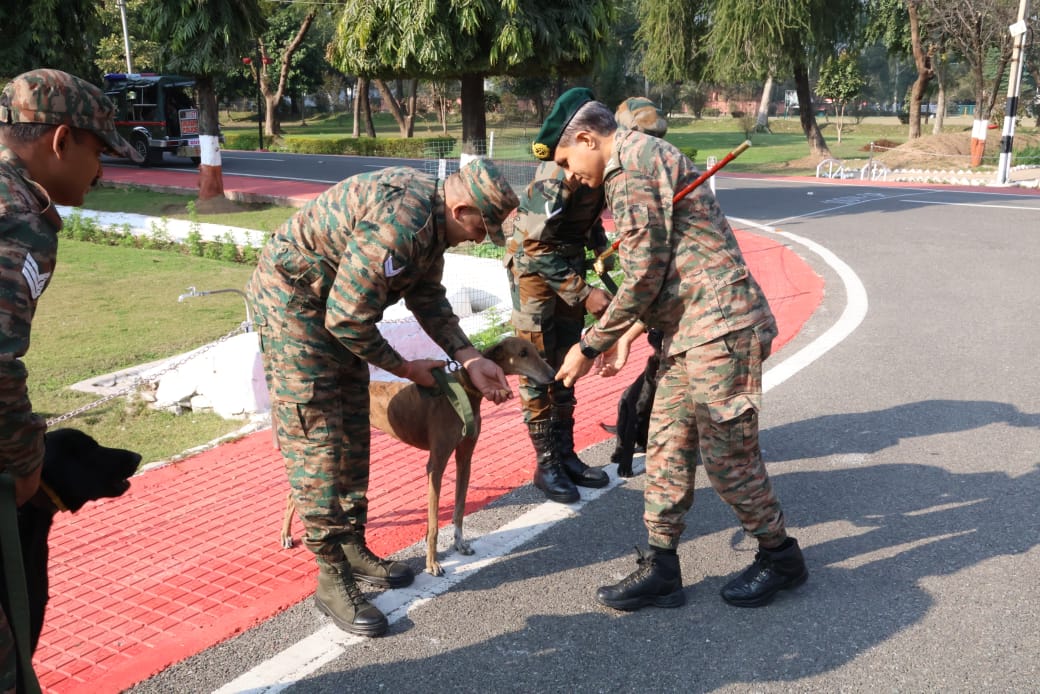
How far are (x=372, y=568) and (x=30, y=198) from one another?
216 cm

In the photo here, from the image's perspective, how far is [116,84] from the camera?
102ft

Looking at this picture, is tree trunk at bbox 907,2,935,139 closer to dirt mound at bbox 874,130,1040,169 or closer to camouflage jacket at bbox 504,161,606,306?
dirt mound at bbox 874,130,1040,169

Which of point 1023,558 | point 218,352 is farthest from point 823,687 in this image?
point 218,352

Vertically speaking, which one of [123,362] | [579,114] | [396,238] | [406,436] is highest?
[579,114]

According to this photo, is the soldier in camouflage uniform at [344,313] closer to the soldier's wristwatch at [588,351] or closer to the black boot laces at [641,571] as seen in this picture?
the soldier's wristwatch at [588,351]

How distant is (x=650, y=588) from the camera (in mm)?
3629

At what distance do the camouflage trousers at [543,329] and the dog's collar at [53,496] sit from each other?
2.59 m

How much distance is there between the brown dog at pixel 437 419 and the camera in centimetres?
384

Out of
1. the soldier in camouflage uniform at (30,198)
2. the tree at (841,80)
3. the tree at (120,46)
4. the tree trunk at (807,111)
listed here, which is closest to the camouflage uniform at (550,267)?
the soldier in camouflage uniform at (30,198)

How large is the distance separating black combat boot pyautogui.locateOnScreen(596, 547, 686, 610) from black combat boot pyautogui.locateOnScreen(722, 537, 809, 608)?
219mm

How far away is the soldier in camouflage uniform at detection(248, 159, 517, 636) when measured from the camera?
3166 mm

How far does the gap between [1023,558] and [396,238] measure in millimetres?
3105

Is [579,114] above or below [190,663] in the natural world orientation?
above

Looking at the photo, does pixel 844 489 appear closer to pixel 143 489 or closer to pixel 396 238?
pixel 396 238
